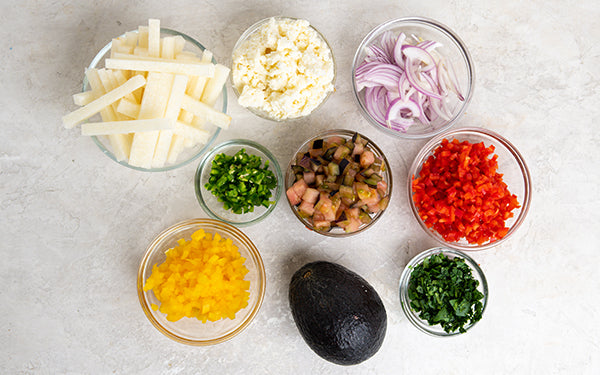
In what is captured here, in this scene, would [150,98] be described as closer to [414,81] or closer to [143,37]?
[143,37]

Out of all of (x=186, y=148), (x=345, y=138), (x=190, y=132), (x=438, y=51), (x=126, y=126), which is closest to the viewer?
(x=126, y=126)

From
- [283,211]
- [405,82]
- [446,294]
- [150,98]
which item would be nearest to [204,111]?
[150,98]

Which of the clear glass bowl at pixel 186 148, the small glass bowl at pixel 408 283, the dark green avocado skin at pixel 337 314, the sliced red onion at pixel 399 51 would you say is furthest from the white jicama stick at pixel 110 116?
the small glass bowl at pixel 408 283

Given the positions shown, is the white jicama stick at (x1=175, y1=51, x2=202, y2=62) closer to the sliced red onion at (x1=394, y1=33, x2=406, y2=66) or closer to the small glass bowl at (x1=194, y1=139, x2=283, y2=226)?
the small glass bowl at (x1=194, y1=139, x2=283, y2=226)

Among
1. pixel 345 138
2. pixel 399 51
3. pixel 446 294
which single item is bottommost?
pixel 446 294

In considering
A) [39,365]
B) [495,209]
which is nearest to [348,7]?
[495,209]

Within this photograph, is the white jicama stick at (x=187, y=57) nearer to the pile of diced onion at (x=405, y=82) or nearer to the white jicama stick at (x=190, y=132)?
the white jicama stick at (x=190, y=132)
